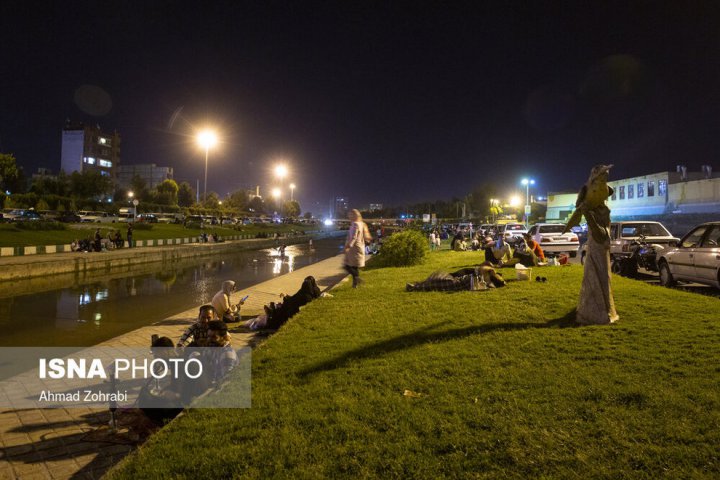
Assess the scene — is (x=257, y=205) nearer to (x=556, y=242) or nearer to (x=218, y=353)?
(x=556, y=242)

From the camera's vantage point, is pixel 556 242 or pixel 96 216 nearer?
pixel 556 242

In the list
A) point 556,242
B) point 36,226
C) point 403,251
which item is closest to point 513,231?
point 556,242

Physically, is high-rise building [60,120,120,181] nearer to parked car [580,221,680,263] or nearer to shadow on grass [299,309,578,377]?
parked car [580,221,680,263]

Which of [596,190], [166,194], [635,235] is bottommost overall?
[635,235]

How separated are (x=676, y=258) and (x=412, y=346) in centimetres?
789

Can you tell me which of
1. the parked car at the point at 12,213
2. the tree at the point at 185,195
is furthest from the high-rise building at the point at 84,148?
the parked car at the point at 12,213

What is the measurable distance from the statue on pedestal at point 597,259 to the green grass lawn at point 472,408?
0.27 m

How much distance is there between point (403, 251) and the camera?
18359 millimetres

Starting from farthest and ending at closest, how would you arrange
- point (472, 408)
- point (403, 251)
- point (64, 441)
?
point (403, 251), point (64, 441), point (472, 408)

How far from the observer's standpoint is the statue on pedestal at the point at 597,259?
6730 millimetres

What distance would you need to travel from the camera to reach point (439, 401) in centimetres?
431

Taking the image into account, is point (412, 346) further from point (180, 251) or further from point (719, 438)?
point (180, 251)

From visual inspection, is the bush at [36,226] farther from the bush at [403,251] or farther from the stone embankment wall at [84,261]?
the bush at [403,251]

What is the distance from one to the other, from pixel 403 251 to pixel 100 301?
34.1 ft
